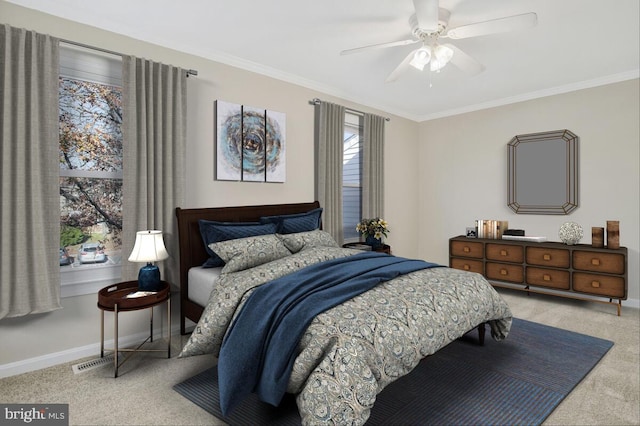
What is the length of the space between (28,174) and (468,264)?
4.72 meters

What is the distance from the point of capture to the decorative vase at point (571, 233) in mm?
4105

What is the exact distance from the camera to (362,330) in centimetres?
183

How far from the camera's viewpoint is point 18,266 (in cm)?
244

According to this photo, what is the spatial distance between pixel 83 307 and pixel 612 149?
5589mm

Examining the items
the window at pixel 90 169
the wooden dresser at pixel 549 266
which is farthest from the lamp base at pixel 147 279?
the wooden dresser at pixel 549 266

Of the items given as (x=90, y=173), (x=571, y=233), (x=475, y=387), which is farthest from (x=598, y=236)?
(x=90, y=173)

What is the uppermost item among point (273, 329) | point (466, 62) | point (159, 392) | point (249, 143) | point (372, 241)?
point (466, 62)

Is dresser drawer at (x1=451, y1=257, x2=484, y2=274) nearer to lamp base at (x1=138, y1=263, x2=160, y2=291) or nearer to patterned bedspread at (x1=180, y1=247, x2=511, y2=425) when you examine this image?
patterned bedspread at (x1=180, y1=247, x2=511, y2=425)

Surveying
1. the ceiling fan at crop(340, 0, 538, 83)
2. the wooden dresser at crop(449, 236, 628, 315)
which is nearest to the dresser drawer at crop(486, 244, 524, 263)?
the wooden dresser at crop(449, 236, 628, 315)

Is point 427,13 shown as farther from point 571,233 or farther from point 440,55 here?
point 571,233

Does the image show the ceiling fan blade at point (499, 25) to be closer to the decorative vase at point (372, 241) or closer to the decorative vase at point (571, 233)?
the decorative vase at point (372, 241)

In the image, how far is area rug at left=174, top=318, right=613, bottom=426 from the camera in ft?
6.57

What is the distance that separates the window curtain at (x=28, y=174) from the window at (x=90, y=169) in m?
0.18

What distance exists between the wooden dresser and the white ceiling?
195 centimetres
